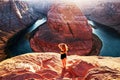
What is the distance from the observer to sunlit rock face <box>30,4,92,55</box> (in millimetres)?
42062

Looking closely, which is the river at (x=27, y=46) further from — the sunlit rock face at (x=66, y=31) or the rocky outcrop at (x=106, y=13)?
the rocky outcrop at (x=106, y=13)

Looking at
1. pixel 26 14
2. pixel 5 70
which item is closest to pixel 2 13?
pixel 26 14

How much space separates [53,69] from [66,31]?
104ft

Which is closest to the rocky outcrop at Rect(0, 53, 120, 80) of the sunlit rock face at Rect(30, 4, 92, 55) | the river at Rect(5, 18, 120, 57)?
the sunlit rock face at Rect(30, 4, 92, 55)

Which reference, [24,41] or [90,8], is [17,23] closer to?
[24,41]

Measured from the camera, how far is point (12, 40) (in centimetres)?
5450

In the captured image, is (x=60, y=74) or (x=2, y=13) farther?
(x=2, y=13)

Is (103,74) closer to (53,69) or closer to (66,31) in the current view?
(53,69)

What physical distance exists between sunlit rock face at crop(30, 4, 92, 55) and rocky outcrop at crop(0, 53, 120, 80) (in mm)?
28725

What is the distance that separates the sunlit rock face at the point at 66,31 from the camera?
4206cm

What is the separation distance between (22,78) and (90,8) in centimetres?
8755

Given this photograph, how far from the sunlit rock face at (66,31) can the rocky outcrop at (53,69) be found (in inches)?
1131

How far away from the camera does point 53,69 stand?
466 inches

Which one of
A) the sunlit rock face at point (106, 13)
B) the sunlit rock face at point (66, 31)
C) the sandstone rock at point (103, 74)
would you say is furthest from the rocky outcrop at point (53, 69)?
the sunlit rock face at point (106, 13)
